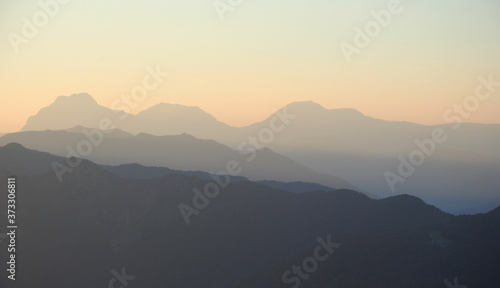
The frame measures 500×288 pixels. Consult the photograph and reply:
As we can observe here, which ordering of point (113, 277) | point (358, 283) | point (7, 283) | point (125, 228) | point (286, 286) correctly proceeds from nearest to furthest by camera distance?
Answer: point (358, 283) < point (286, 286) < point (7, 283) < point (113, 277) < point (125, 228)

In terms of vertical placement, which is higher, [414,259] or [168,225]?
[168,225]

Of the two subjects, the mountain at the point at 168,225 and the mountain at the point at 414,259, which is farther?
the mountain at the point at 168,225

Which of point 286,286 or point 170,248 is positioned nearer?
point 286,286

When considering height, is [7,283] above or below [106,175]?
below

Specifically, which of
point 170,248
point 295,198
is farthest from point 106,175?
point 295,198

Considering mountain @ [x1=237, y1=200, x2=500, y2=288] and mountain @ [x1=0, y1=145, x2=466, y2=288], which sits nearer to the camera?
mountain @ [x1=237, y1=200, x2=500, y2=288]

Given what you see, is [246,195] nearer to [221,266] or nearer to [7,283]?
[221,266]

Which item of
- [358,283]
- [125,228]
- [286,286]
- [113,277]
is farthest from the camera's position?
[125,228]

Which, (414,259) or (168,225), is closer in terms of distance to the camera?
(414,259)
